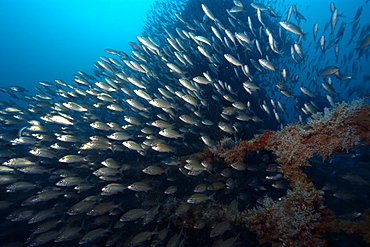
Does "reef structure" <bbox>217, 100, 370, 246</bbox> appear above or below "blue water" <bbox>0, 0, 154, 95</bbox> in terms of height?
below

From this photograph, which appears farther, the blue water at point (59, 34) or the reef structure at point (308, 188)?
the blue water at point (59, 34)

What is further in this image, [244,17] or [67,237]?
[244,17]

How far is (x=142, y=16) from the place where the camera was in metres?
126

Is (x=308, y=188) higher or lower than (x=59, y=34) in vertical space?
lower

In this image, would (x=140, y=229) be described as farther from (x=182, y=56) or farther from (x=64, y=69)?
(x=64, y=69)

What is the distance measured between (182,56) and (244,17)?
9.75 meters

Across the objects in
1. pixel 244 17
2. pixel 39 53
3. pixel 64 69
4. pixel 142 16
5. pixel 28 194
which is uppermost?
pixel 142 16

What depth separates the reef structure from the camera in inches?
126

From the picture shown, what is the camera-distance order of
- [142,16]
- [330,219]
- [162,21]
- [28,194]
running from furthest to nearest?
[142,16] < [162,21] < [28,194] < [330,219]

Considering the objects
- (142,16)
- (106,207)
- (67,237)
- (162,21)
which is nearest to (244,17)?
(162,21)

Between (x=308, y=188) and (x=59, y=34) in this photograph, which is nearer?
(x=308, y=188)

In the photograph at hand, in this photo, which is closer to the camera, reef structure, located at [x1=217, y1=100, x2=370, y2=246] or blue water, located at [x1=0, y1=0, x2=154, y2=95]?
reef structure, located at [x1=217, y1=100, x2=370, y2=246]

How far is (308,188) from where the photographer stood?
3.45 metres

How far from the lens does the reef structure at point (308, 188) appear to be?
3.21 m
